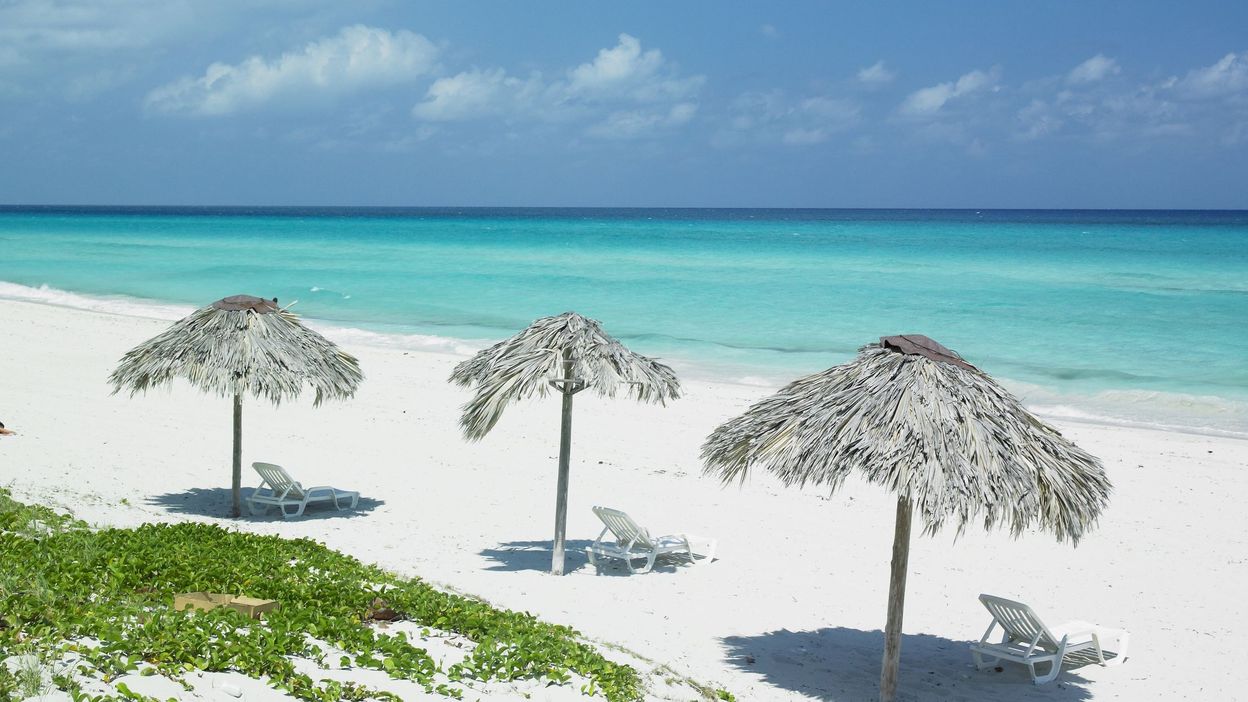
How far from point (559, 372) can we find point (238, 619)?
3.39 metres

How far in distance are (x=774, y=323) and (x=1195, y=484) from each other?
15.9 metres

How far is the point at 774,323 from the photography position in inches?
1074

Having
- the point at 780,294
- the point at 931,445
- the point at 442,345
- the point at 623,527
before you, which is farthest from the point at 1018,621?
the point at 780,294

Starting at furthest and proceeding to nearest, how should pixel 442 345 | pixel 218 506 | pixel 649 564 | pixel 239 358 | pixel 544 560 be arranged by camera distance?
pixel 442 345 < pixel 218 506 < pixel 239 358 < pixel 544 560 < pixel 649 564

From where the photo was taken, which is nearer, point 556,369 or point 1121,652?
point 1121,652

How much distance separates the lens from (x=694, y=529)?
991cm

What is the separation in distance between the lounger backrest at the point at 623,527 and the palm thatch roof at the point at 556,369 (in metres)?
1.00

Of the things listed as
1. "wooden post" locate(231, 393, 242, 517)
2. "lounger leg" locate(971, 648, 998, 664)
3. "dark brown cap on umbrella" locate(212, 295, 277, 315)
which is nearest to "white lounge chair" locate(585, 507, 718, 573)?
"lounger leg" locate(971, 648, 998, 664)

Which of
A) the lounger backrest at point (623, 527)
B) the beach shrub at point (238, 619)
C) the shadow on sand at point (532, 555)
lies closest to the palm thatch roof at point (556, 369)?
the lounger backrest at point (623, 527)

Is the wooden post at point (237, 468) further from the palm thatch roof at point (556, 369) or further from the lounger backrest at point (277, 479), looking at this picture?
the palm thatch roof at point (556, 369)

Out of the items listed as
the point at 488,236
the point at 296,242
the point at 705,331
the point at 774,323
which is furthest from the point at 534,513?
the point at 488,236

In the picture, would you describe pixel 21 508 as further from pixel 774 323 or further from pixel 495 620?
pixel 774 323

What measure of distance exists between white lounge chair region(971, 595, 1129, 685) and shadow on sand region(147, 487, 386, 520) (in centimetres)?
544

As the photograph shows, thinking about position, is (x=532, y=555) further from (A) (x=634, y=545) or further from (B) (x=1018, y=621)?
(B) (x=1018, y=621)
